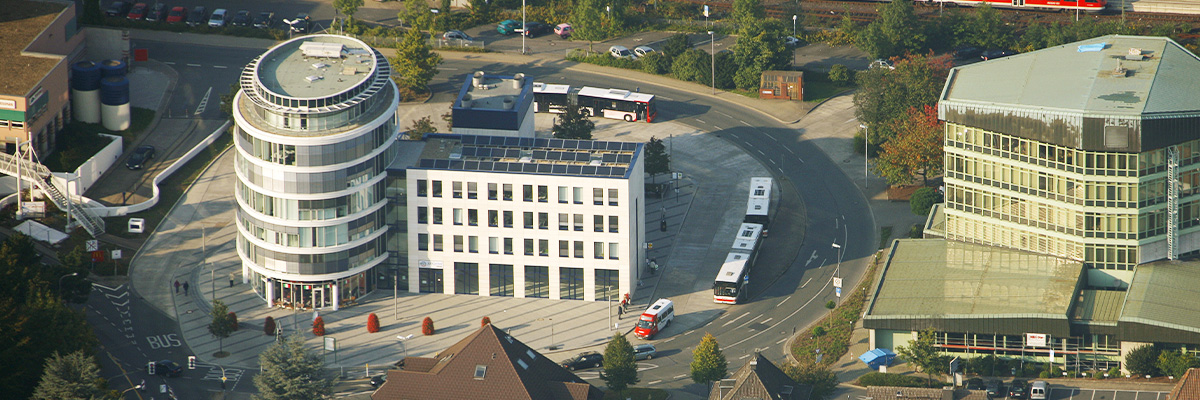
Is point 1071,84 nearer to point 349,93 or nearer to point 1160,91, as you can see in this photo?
point 1160,91

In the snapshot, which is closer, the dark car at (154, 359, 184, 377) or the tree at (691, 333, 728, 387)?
the tree at (691, 333, 728, 387)

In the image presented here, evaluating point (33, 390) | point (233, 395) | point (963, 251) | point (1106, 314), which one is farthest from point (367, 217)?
point (1106, 314)

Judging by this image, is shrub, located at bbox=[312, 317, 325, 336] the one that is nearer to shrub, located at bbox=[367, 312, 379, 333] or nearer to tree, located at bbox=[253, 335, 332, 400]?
shrub, located at bbox=[367, 312, 379, 333]

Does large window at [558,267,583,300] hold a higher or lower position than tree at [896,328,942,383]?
higher

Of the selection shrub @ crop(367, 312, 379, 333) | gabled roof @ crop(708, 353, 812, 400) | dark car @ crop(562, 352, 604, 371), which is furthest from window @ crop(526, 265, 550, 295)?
gabled roof @ crop(708, 353, 812, 400)

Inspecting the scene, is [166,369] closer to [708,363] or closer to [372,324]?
[372,324]

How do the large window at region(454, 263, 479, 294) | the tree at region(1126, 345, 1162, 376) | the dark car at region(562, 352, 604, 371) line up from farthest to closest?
the large window at region(454, 263, 479, 294)
the dark car at region(562, 352, 604, 371)
the tree at region(1126, 345, 1162, 376)

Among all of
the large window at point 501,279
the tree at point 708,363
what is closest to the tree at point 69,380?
the large window at point 501,279

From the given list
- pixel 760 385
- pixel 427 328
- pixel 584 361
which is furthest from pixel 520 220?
pixel 760 385
